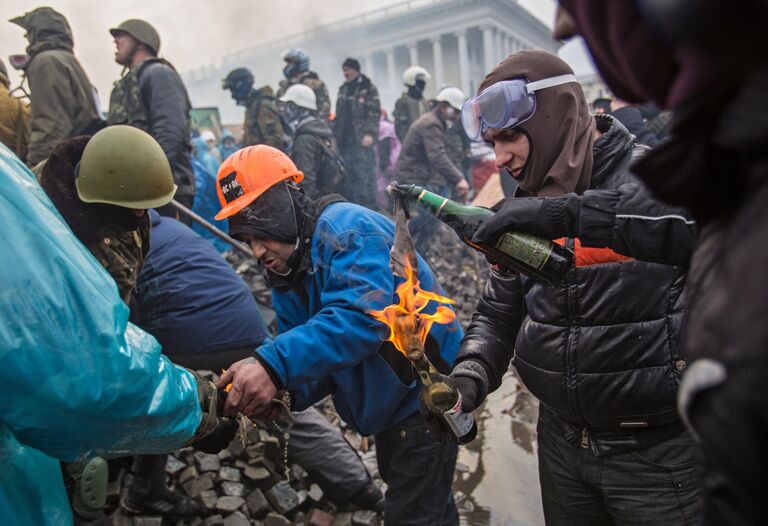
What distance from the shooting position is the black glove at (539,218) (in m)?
1.61

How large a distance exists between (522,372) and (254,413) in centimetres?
121

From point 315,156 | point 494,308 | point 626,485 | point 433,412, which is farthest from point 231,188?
point 315,156

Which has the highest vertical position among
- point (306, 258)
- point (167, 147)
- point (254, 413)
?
point (167, 147)

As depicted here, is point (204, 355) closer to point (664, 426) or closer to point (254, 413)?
point (254, 413)

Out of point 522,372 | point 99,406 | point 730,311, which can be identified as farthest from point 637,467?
point 99,406

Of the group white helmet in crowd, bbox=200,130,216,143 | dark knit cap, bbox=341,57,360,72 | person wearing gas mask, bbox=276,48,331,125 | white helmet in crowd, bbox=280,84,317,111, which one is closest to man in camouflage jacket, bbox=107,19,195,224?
white helmet in crowd, bbox=280,84,317,111

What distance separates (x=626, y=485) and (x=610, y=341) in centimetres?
53

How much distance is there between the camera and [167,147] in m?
4.86

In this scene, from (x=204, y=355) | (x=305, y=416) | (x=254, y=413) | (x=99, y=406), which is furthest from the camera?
(x=305, y=416)

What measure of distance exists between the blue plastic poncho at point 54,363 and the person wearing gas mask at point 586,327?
3.71 feet

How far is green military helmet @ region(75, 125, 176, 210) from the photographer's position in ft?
9.73

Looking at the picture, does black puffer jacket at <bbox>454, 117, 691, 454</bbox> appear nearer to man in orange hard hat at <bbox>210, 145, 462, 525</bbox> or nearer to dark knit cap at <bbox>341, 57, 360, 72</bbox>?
man in orange hard hat at <bbox>210, 145, 462, 525</bbox>

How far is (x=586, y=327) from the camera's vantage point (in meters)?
1.96

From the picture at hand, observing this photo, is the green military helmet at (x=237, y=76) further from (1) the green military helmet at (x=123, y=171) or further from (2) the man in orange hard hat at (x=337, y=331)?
(2) the man in orange hard hat at (x=337, y=331)
